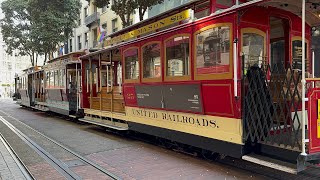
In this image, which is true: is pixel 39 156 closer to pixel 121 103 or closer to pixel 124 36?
pixel 121 103

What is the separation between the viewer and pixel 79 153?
8344 millimetres

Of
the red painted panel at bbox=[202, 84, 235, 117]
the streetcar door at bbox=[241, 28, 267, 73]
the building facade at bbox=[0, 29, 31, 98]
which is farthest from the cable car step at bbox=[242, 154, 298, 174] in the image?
the building facade at bbox=[0, 29, 31, 98]

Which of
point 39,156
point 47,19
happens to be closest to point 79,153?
point 39,156

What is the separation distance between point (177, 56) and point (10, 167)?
4289mm

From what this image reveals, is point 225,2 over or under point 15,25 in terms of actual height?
under

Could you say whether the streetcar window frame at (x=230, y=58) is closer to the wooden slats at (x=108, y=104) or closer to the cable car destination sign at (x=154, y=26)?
the cable car destination sign at (x=154, y=26)

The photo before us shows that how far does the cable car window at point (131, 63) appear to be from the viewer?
8.96 m

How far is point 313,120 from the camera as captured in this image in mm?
4898

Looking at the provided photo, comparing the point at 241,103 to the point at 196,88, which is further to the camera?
the point at 196,88

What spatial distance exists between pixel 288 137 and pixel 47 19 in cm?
2233

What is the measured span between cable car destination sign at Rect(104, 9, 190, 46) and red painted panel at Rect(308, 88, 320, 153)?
Result: 3040 mm

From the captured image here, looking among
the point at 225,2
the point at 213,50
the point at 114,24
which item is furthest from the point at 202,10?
the point at 114,24

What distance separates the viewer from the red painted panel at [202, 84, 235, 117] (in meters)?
5.85

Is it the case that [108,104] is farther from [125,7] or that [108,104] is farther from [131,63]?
[125,7]
